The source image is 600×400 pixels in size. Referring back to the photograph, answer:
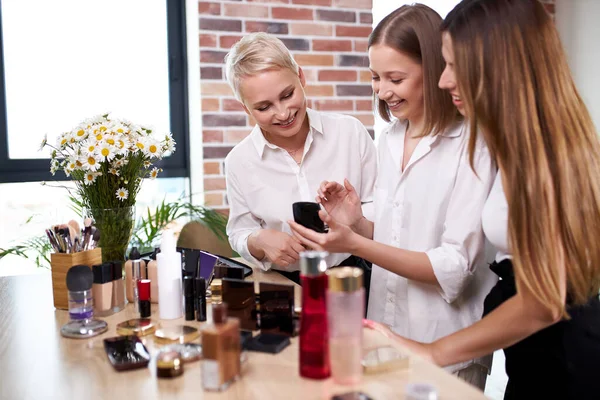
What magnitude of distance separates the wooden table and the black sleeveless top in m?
0.39

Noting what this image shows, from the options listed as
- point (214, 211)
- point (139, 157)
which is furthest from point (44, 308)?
point (214, 211)

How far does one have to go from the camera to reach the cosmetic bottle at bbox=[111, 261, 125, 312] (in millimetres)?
1440

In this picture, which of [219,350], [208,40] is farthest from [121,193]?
[208,40]

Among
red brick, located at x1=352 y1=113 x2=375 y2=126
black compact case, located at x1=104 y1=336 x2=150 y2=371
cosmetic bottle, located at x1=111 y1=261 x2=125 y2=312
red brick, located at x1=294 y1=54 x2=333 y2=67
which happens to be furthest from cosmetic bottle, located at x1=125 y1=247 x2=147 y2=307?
red brick, located at x1=352 y1=113 x2=375 y2=126

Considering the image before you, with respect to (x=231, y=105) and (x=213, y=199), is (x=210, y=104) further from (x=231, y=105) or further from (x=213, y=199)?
(x=213, y=199)

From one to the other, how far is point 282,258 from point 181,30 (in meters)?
2.19

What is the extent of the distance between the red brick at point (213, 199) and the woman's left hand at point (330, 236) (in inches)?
64.0

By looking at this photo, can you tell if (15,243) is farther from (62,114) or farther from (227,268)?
(227,268)

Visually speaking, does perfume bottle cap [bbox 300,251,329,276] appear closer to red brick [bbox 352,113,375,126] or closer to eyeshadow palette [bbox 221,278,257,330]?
eyeshadow palette [bbox 221,278,257,330]

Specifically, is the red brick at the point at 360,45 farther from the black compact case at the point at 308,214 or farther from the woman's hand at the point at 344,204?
the black compact case at the point at 308,214

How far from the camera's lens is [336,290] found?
911 mm

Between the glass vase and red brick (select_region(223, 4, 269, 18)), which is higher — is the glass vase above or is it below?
below

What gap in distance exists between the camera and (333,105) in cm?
319

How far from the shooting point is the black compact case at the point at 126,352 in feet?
3.56
